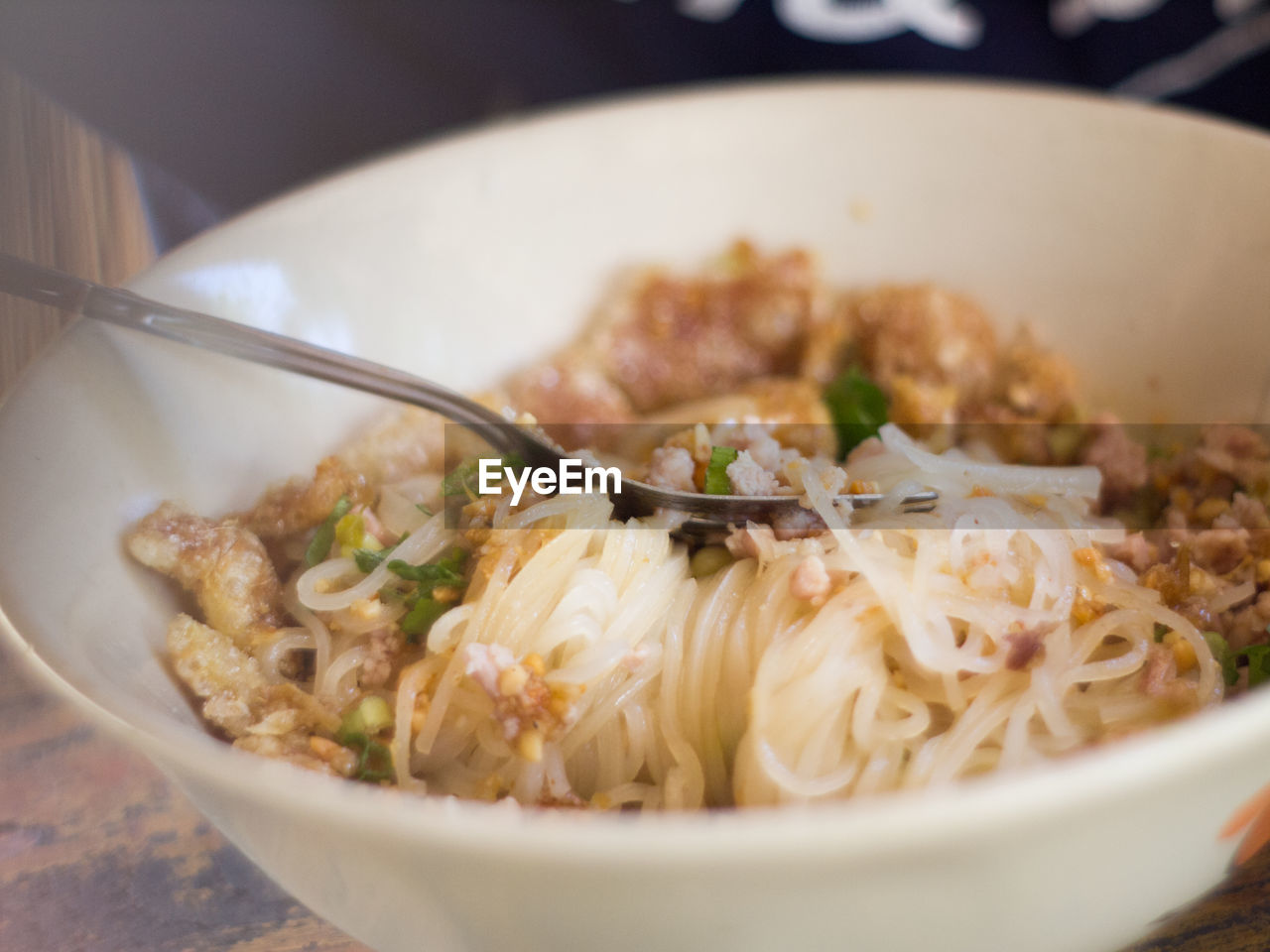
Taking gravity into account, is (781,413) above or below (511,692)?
above

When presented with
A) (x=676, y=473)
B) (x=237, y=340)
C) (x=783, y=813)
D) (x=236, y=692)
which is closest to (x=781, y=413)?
(x=676, y=473)

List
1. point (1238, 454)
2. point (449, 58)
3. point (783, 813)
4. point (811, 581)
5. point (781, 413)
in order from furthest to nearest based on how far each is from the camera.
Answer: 1. point (449, 58)
2. point (781, 413)
3. point (1238, 454)
4. point (811, 581)
5. point (783, 813)

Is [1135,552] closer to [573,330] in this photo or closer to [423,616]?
[423,616]

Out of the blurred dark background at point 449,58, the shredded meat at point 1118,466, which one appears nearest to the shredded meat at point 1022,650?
the shredded meat at point 1118,466

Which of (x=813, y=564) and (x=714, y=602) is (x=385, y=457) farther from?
(x=813, y=564)

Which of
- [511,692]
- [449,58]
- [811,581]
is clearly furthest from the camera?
[449,58]

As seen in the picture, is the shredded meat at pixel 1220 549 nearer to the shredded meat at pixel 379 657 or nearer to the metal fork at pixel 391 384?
the metal fork at pixel 391 384

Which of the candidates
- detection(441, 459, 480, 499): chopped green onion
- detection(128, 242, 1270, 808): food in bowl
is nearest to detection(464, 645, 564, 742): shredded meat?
detection(128, 242, 1270, 808): food in bowl
